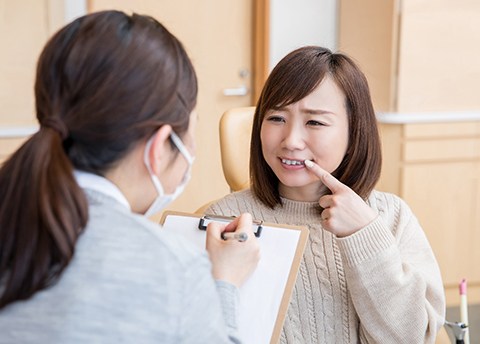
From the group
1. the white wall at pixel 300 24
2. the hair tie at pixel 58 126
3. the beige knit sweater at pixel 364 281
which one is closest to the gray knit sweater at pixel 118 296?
the hair tie at pixel 58 126

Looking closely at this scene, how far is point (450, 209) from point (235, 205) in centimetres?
197

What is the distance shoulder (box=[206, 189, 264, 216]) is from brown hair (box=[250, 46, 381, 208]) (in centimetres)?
Result: 3

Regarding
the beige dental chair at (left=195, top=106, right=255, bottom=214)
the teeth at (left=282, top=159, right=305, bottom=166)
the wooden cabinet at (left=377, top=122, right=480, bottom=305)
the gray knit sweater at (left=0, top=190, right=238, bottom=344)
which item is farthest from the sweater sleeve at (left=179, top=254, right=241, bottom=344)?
the wooden cabinet at (left=377, top=122, right=480, bottom=305)

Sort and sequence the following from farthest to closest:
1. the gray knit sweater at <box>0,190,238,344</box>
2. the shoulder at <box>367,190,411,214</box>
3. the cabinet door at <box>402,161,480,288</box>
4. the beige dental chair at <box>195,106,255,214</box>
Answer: the cabinet door at <box>402,161,480,288</box>
the beige dental chair at <box>195,106,255,214</box>
the shoulder at <box>367,190,411,214</box>
the gray knit sweater at <box>0,190,238,344</box>

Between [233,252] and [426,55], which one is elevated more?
[426,55]

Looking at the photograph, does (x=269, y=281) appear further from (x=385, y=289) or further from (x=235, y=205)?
(x=235, y=205)

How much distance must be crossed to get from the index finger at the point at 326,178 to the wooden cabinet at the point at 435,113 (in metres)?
1.80

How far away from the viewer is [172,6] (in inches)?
133

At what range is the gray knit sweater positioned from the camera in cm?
79

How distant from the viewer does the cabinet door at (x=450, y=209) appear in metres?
3.18

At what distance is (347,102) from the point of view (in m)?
1.42

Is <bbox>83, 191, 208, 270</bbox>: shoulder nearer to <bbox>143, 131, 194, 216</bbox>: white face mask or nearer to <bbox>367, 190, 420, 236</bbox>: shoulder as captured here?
<bbox>143, 131, 194, 216</bbox>: white face mask

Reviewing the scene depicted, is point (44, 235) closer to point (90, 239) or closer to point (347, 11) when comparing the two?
point (90, 239)

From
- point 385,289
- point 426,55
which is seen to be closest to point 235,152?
point 385,289
